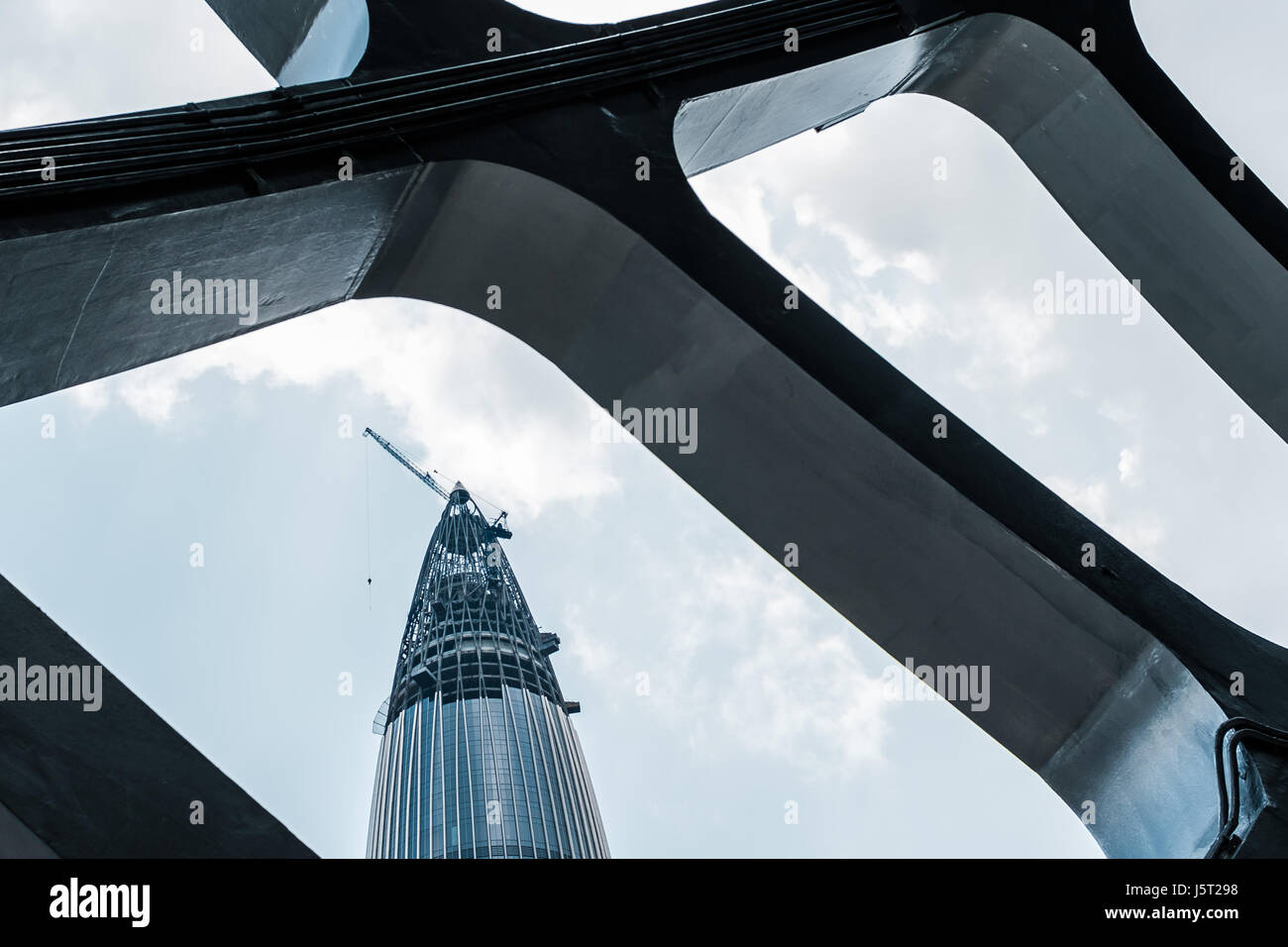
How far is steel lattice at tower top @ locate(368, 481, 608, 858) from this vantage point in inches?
2594

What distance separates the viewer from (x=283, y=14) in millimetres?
6297

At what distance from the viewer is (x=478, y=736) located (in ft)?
217

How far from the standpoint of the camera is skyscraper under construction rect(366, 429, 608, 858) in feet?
216

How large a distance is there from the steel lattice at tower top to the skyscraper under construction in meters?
0.07

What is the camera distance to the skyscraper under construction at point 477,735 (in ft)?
216

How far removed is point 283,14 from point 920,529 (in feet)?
13.6

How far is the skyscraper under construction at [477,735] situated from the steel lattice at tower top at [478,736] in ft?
0.24

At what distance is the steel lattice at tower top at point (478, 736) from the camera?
65.9m

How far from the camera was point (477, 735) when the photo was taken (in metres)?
66.2

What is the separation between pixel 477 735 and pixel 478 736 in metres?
0.08

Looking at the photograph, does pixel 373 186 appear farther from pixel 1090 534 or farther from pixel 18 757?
pixel 1090 534
